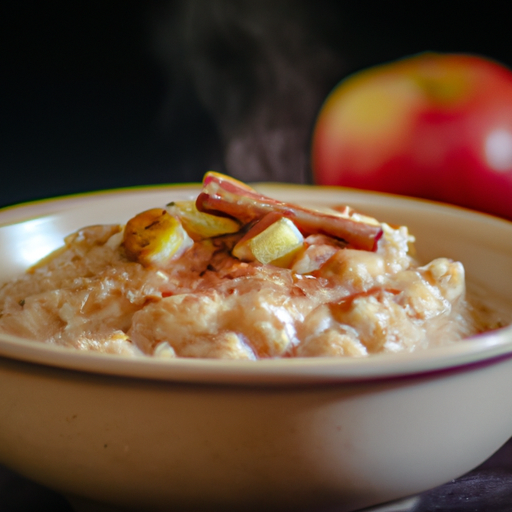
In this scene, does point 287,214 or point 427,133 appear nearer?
point 287,214

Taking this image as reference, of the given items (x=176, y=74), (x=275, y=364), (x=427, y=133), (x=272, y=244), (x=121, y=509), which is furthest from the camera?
(x=176, y=74)

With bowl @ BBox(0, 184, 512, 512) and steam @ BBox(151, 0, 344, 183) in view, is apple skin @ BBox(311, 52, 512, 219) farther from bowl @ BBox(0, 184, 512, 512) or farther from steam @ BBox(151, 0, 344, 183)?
bowl @ BBox(0, 184, 512, 512)

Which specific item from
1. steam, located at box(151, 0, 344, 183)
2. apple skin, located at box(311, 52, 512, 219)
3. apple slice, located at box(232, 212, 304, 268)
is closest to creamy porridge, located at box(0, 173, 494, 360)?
apple slice, located at box(232, 212, 304, 268)

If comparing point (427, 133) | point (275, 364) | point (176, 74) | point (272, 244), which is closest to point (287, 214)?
point (272, 244)

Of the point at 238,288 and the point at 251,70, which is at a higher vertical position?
the point at 251,70

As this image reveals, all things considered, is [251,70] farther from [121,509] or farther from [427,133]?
[121,509]

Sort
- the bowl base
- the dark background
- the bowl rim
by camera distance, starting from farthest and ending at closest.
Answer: the dark background, the bowl base, the bowl rim

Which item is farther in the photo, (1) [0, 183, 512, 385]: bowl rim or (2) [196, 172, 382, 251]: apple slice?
(2) [196, 172, 382, 251]: apple slice
